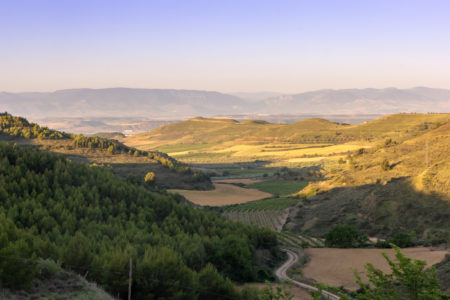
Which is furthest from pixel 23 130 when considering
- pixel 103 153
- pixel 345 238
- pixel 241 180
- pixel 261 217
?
pixel 345 238

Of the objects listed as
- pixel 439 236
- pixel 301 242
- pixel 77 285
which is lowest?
pixel 301 242

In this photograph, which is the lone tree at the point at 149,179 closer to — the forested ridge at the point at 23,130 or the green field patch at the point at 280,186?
the green field patch at the point at 280,186

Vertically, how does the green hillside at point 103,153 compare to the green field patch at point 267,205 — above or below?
above

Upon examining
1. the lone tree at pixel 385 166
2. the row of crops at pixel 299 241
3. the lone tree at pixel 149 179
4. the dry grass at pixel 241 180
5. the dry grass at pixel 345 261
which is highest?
the lone tree at pixel 385 166

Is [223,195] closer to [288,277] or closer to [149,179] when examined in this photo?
[149,179]

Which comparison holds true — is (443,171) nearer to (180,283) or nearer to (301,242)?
(301,242)

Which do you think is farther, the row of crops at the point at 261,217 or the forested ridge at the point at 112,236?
the row of crops at the point at 261,217

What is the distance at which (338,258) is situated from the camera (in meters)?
55.1

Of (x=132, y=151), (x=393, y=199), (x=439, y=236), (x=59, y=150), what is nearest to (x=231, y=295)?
(x=439, y=236)

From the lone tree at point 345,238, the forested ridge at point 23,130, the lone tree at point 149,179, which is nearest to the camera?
the lone tree at point 345,238

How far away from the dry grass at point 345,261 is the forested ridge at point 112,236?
17.9 ft

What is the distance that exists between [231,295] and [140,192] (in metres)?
34.1

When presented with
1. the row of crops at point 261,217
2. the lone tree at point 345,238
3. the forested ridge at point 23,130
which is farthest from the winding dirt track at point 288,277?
the forested ridge at point 23,130

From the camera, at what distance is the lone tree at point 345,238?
206 ft
